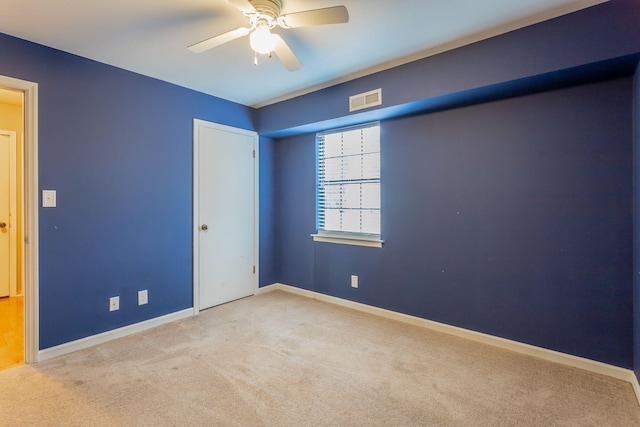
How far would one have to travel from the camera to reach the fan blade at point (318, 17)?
1.71 m

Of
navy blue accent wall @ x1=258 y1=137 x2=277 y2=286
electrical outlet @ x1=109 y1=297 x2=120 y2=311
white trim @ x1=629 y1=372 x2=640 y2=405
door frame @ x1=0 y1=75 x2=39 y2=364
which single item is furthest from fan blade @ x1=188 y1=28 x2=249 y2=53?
white trim @ x1=629 y1=372 x2=640 y2=405

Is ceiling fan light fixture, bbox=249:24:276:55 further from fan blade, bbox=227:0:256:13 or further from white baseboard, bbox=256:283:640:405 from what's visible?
white baseboard, bbox=256:283:640:405

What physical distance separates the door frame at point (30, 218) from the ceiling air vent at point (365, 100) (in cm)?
261

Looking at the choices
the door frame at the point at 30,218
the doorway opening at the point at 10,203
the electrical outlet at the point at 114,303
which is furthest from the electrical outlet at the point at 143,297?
the doorway opening at the point at 10,203

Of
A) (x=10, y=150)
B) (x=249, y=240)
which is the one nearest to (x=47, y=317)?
(x=249, y=240)

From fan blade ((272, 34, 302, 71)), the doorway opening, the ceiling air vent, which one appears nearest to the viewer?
fan blade ((272, 34, 302, 71))

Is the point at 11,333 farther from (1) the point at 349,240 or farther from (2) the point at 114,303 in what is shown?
(1) the point at 349,240

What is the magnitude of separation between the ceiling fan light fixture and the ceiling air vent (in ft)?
4.38

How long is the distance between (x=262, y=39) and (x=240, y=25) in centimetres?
51

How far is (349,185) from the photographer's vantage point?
3.76 metres

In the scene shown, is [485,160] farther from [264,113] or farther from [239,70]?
[264,113]

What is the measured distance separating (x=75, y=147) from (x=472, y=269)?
354 cm

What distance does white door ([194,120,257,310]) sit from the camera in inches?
141

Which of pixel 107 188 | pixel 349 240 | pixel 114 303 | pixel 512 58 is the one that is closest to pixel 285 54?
pixel 512 58
